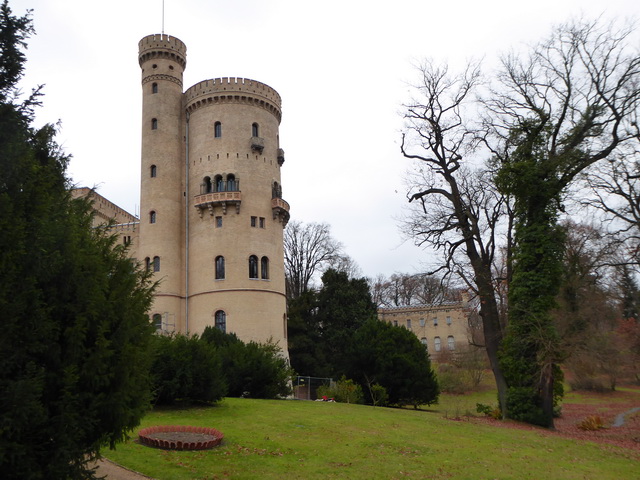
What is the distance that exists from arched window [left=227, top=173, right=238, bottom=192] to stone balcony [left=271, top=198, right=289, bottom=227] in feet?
8.75

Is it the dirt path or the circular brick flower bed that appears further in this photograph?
the circular brick flower bed

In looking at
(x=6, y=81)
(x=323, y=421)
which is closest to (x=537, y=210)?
(x=323, y=421)

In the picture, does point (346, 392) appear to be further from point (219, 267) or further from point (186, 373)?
point (219, 267)

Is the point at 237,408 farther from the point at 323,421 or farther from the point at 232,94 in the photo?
the point at 232,94

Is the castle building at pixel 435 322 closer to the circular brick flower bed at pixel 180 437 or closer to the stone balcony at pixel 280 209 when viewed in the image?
the stone balcony at pixel 280 209

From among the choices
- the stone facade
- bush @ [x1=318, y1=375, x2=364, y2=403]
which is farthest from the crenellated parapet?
the stone facade

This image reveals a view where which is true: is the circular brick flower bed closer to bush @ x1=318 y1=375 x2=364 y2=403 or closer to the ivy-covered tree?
the ivy-covered tree

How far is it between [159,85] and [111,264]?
1312 inches

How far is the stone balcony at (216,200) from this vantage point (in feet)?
118

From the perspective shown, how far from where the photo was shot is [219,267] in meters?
36.1

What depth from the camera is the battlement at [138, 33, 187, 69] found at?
129 ft

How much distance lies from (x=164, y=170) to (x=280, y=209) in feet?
27.4

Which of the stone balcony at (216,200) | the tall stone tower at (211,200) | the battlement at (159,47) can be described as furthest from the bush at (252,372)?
the battlement at (159,47)

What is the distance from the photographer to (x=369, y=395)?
93.5 feet
